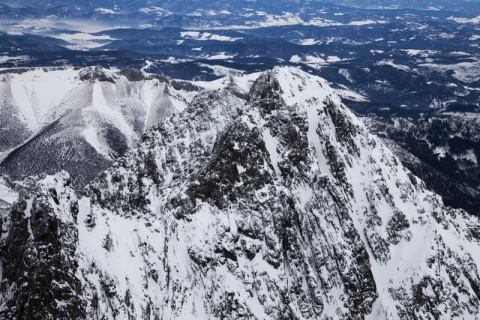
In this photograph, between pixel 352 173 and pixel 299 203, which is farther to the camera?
pixel 352 173

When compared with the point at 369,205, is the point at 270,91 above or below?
above

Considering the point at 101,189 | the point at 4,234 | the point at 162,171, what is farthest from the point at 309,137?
the point at 4,234

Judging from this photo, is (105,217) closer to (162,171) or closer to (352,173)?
(162,171)

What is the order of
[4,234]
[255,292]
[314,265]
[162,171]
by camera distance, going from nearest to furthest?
[4,234]
[255,292]
[314,265]
[162,171]

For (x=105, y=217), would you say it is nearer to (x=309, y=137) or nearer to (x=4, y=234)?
(x=4, y=234)

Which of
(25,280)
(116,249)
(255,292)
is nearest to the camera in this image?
(25,280)

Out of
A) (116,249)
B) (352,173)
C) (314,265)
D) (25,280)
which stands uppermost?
(25,280)

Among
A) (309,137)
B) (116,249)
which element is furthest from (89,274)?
(309,137)
